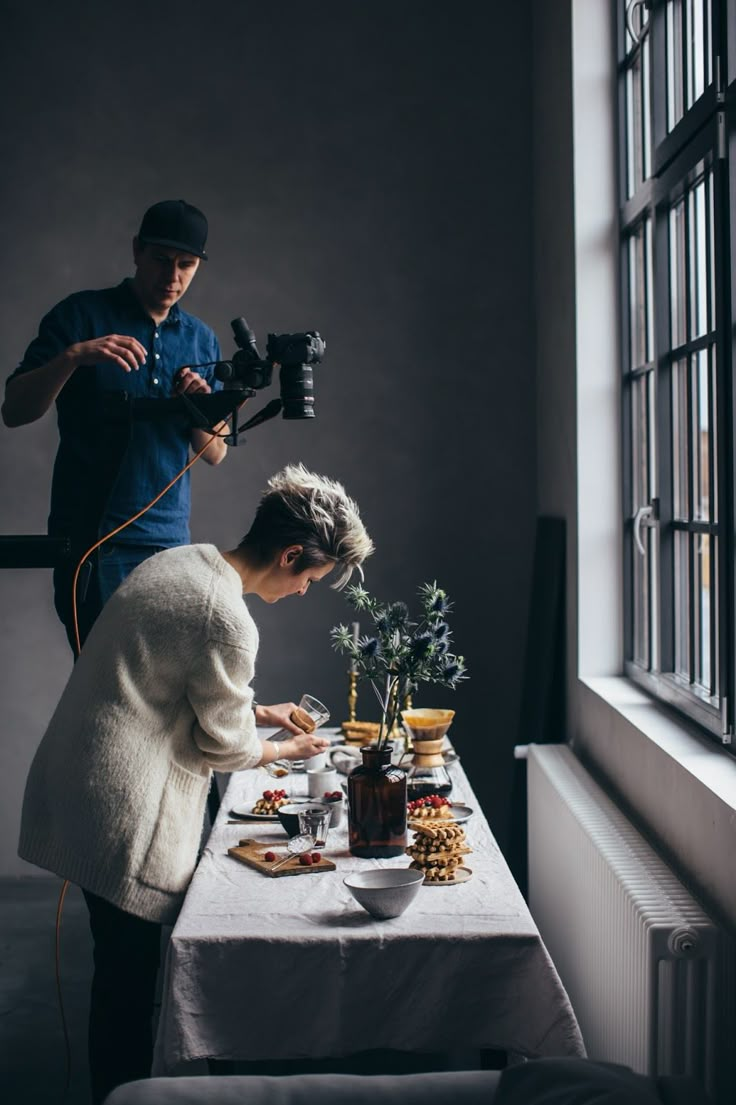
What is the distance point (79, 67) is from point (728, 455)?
2.80 metres

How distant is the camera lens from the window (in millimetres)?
778

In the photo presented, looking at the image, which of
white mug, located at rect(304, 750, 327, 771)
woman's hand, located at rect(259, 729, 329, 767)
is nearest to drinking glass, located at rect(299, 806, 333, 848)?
woman's hand, located at rect(259, 729, 329, 767)

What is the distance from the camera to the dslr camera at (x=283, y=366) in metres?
2.34

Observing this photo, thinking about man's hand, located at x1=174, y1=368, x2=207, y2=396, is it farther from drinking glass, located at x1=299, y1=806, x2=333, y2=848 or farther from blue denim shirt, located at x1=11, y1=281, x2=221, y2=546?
drinking glass, located at x1=299, y1=806, x2=333, y2=848

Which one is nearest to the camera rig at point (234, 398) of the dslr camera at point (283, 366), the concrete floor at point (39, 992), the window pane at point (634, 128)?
the dslr camera at point (283, 366)

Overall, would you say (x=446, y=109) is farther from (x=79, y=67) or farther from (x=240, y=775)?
(x=240, y=775)

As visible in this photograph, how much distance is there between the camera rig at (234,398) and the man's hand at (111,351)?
0.25ft

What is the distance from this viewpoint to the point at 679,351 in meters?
2.34

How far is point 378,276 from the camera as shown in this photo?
12.0 ft

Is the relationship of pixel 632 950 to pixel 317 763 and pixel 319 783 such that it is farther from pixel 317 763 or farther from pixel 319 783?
pixel 317 763

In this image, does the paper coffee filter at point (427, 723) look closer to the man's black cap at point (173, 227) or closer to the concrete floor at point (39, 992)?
the concrete floor at point (39, 992)

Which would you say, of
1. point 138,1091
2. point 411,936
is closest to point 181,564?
point 411,936

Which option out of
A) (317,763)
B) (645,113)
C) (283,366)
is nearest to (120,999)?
(317,763)

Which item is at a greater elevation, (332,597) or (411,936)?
(332,597)
